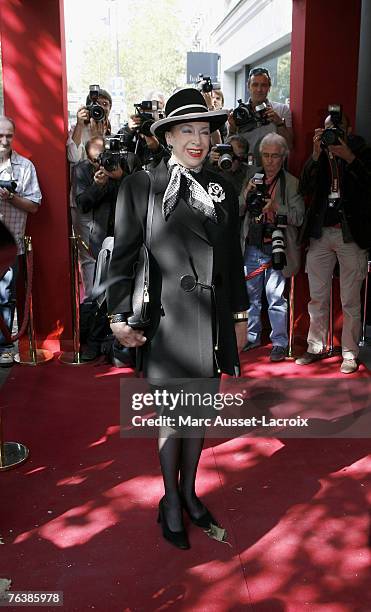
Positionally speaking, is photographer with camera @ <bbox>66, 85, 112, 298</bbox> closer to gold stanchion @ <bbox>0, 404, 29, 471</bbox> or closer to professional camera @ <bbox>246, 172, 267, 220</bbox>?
professional camera @ <bbox>246, 172, 267, 220</bbox>

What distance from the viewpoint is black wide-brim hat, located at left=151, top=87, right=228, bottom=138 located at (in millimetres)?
2662

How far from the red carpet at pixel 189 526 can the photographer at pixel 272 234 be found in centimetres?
168

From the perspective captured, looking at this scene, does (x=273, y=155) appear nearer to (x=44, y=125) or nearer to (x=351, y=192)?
(x=351, y=192)

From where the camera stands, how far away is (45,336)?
18.6 feet

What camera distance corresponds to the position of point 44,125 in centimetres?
529

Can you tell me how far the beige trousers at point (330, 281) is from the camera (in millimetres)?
5027

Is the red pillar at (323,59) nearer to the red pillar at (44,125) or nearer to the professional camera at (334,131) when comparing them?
the professional camera at (334,131)

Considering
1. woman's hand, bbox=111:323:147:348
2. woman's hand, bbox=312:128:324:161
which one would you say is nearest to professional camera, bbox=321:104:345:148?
woman's hand, bbox=312:128:324:161

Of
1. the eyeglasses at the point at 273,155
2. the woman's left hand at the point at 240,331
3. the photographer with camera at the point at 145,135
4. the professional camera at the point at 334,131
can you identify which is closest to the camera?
the woman's left hand at the point at 240,331

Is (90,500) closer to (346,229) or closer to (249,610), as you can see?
(249,610)

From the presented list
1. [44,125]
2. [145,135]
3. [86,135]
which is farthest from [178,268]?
[86,135]

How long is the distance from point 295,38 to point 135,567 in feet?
14.6

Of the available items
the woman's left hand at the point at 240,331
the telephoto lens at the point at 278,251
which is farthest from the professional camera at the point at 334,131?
the woman's left hand at the point at 240,331

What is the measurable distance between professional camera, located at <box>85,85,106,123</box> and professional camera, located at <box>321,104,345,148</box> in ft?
6.33
